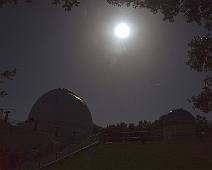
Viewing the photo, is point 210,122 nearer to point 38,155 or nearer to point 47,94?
point 47,94

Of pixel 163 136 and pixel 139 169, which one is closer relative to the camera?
pixel 139 169

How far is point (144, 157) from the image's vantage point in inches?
1160

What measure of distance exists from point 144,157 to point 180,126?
750 inches

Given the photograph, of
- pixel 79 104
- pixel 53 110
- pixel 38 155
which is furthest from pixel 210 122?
pixel 38 155

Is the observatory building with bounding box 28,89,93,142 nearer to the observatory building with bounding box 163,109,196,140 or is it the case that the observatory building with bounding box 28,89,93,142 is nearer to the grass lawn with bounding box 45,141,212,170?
the observatory building with bounding box 163,109,196,140

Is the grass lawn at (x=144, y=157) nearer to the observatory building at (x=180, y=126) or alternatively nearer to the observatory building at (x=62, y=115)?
the observatory building at (x=180, y=126)

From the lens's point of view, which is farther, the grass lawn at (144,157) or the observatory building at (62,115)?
the observatory building at (62,115)

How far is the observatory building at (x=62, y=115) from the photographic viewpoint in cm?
5059

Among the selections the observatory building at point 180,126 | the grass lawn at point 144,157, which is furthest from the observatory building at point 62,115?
the grass lawn at point 144,157

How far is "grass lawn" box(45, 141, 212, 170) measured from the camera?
27312 mm

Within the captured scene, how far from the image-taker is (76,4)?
10.8 meters

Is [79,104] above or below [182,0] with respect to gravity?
above

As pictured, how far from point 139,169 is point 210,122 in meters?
33.0

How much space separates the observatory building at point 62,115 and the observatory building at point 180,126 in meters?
11.1
